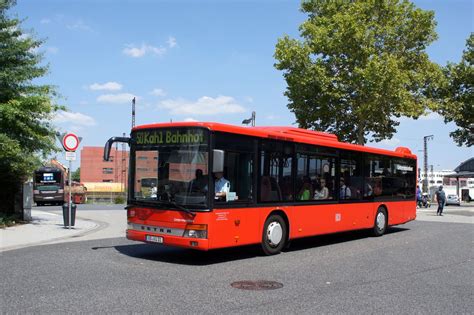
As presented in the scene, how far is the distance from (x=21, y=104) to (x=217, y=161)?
926 centimetres

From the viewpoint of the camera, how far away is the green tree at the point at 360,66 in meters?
29.6

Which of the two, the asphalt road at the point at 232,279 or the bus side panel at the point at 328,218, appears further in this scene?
the bus side panel at the point at 328,218

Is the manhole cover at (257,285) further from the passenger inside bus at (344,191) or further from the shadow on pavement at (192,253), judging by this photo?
the passenger inside bus at (344,191)

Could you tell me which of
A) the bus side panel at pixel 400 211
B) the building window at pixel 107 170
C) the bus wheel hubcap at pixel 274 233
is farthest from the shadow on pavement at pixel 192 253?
the building window at pixel 107 170

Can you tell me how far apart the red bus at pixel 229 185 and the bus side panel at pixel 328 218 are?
0.08 ft

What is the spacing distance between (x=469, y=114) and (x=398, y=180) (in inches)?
1064

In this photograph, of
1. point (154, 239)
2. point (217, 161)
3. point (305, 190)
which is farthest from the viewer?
point (305, 190)

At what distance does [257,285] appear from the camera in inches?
324

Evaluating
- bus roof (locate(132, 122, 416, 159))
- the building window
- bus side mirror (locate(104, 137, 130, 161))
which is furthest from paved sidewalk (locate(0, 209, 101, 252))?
the building window

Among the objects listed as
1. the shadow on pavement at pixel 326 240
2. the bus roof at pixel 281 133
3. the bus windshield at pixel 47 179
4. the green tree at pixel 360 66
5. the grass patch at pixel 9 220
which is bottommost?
the shadow on pavement at pixel 326 240

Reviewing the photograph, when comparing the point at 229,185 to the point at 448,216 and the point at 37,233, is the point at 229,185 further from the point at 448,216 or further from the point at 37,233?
the point at 448,216

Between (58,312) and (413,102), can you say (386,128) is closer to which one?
(413,102)

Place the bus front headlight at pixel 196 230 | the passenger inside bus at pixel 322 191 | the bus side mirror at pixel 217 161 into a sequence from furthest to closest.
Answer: the passenger inside bus at pixel 322 191
the bus front headlight at pixel 196 230
the bus side mirror at pixel 217 161

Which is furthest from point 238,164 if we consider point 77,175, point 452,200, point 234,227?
point 77,175
